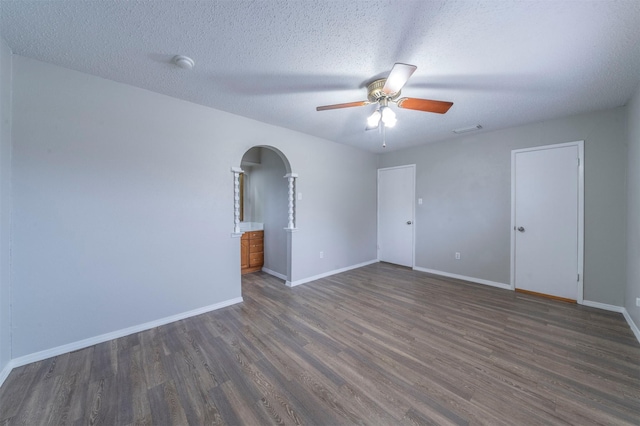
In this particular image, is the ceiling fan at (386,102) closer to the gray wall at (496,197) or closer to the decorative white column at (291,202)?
the decorative white column at (291,202)

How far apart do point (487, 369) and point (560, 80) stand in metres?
2.61

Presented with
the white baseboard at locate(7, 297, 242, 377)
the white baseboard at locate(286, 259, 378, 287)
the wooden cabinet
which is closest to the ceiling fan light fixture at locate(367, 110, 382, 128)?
the white baseboard at locate(286, 259, 378, 287)

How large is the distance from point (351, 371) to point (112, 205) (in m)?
2.59

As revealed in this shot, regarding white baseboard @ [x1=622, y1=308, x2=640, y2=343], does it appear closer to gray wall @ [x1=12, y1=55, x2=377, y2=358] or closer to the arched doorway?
the arched doorway

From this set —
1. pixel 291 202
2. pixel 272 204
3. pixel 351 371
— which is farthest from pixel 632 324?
pixel 272 204

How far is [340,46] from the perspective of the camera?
170 centimetres

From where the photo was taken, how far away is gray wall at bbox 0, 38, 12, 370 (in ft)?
5.54

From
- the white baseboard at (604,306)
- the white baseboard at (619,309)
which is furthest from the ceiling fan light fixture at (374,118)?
the white baseboard at (604,306)

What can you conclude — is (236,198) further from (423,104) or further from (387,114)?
(423,104)

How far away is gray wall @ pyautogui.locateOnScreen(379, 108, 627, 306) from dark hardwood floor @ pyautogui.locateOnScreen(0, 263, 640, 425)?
0.77 m

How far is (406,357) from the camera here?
76.7 inches

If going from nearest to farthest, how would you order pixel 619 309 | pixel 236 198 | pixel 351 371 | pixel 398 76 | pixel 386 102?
pixel 398 76 → pixel 351 371 → pixel 386 102 → pixel 619 309 → pixel 236 198

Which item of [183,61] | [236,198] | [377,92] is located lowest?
[236,198]

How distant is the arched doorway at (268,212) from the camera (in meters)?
3.82
